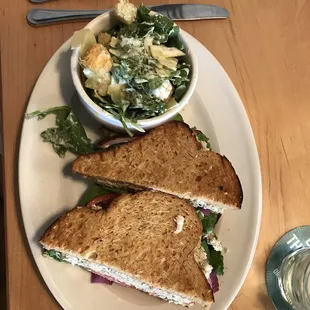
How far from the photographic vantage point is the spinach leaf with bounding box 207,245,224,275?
1.20 m

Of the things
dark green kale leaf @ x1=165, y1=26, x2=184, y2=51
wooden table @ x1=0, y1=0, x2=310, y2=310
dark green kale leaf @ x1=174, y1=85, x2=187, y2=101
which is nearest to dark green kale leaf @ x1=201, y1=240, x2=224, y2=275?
wooden table @ x1=0, y1=0, x2=310, y2=310

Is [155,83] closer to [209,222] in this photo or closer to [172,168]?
[172,168]

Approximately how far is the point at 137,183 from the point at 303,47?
0.64 m

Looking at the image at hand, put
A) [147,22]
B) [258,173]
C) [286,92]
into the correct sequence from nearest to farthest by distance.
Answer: [147,22] < [258,173] < [286,92]

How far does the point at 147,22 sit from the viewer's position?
1124mm

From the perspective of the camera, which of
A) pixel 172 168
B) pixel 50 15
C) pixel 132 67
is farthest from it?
pixel 50 15

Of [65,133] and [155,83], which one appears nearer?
[155,83]

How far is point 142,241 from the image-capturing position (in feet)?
3.78

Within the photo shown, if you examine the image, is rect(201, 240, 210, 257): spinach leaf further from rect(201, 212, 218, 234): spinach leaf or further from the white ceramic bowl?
the white ceramic bowl

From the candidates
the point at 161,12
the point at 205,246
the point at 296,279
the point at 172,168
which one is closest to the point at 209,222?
the point at 205,246

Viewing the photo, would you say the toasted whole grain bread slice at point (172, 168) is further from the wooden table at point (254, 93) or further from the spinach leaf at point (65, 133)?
the wooden table at point (254, 93)

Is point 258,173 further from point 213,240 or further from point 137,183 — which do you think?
point 137,183

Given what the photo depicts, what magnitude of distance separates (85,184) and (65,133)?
4.9 inches

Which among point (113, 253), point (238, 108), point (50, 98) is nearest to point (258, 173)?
point (238, 108)
